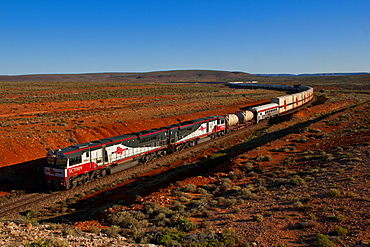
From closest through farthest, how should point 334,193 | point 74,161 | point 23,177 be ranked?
point 334,193
point 74,161
point 23,177

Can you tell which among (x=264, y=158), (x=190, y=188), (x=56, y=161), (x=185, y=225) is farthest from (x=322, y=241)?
(x=56, y=161)

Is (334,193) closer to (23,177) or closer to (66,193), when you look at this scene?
(66,193)

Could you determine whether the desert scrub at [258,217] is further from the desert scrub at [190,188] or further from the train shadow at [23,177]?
the train shadow at [23,177]

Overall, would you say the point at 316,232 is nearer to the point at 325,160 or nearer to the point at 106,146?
the point at 325,160

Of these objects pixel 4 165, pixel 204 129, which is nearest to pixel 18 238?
pixel 4 165

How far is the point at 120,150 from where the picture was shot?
88.8 feet

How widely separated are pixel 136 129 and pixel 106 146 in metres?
18.9

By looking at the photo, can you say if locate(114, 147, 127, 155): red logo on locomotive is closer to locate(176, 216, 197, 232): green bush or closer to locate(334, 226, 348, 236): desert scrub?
locate(176, 216, 197, 232): green bush

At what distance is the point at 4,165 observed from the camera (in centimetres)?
2866

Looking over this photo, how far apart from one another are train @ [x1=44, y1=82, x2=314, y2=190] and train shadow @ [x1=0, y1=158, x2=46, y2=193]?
8.99 ft

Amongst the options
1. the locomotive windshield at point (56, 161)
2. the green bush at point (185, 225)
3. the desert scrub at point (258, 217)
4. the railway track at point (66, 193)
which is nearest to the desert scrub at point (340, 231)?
the desert scrub at point (258, 217)

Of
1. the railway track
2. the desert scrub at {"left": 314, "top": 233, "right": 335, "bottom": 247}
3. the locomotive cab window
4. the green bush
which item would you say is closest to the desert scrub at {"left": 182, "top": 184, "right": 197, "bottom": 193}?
the green bush

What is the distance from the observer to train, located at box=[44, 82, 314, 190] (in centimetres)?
2262

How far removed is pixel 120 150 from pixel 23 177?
990 centimetres
